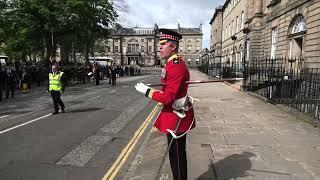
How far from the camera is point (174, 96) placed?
411 centimetres

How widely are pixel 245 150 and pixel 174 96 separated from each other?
367 cm

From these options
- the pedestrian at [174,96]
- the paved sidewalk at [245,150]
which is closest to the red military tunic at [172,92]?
the pedestrian at [174,96]

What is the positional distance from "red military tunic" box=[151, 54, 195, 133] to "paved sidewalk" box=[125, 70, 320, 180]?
152 centimetres

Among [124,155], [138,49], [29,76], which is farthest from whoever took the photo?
[138,49]

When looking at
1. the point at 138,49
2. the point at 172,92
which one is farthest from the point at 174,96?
the point at 138,49

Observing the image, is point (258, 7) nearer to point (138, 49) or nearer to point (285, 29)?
point (285, 29)

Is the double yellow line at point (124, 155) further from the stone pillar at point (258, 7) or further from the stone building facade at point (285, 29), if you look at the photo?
the stone pillar at point (258, 7)

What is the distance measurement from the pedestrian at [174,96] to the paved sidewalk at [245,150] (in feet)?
4.05

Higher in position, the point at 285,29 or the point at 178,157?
the point at 285,29

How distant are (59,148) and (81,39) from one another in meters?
35.0

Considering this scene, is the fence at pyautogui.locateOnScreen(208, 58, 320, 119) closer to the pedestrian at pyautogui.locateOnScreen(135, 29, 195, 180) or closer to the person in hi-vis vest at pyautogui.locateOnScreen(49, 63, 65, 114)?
the pedestrian at pyautogui.locateOnScreen(135, 29, 195, 180)

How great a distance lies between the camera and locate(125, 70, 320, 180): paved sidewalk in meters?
5.86

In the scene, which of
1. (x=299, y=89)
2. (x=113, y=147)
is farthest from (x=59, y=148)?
(x=299, y=89)

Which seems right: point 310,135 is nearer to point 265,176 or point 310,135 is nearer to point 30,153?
point 265,176
